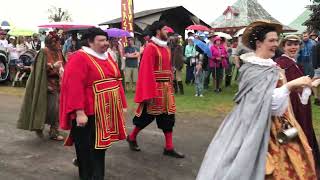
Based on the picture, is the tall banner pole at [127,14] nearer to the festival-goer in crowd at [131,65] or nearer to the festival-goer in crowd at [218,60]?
the festival-goer in crowd at [131,65]

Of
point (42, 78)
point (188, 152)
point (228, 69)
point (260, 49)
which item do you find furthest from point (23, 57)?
point (260, 49)

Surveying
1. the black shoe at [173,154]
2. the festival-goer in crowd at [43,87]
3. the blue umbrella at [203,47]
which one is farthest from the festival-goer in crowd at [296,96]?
the blue umbrella at [203,47]

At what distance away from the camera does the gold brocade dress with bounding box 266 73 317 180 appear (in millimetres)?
3682

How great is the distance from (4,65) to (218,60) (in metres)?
7.00

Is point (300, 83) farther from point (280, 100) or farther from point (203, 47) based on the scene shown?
point (203, 47)

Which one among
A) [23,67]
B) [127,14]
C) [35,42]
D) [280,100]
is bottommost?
[23,67]

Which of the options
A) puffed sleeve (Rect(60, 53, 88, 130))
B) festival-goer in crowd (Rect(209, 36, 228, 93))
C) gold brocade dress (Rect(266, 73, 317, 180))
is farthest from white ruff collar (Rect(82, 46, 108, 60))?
festival-goer in crowd (Rect(209, 36, 228, 93))

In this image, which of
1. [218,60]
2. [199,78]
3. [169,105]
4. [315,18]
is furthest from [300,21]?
[169,105]

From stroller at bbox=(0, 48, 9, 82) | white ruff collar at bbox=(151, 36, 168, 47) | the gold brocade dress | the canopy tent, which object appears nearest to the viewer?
the gold brocade dress

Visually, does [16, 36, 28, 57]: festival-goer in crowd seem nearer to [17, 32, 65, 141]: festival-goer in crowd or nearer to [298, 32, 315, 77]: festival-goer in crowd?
[298, 32, 315, 77]: festival-goer in crowd

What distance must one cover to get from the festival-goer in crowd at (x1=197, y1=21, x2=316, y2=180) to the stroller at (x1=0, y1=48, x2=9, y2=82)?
43.5 ft

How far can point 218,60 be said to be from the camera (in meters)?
13.8

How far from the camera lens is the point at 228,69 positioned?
1516 cm

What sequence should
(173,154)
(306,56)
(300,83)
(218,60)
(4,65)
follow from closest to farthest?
(300,83) < (173,154) < (218,60) < (306,56) < (4,65)
